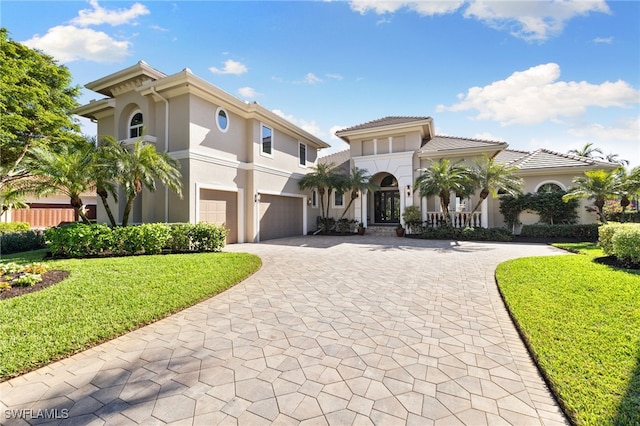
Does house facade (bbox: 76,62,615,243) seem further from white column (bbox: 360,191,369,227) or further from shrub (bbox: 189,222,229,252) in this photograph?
shrub (bbox: 189,222,229,252)

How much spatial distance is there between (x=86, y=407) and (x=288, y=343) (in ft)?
6.97

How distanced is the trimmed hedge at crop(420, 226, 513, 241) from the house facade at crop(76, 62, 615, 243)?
1530 mm

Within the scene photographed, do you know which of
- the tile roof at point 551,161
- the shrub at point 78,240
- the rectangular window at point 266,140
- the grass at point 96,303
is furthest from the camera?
the tile roof at point 551,161

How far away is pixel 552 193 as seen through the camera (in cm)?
1631

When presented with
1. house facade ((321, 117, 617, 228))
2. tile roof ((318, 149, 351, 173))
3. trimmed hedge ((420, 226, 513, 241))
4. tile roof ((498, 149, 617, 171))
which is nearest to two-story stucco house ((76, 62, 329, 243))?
house facade ((321, 117, 617, 228))

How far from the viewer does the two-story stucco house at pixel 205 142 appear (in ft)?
39.7

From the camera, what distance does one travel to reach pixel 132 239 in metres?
9.34

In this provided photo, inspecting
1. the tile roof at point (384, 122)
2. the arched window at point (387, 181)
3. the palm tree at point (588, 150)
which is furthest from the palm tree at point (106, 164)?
the palm tree at point (588, 150)

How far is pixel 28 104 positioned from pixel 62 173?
989cm

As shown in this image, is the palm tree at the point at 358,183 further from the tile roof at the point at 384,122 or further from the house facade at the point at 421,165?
the tile roof at the point at 384,122

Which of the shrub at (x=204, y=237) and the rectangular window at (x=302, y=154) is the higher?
the rectangular window at (x=302, y=154)

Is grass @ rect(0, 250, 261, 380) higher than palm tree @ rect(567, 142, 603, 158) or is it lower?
lower

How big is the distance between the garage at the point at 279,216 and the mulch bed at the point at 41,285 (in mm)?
9269

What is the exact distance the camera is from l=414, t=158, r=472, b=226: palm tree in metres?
15.4
